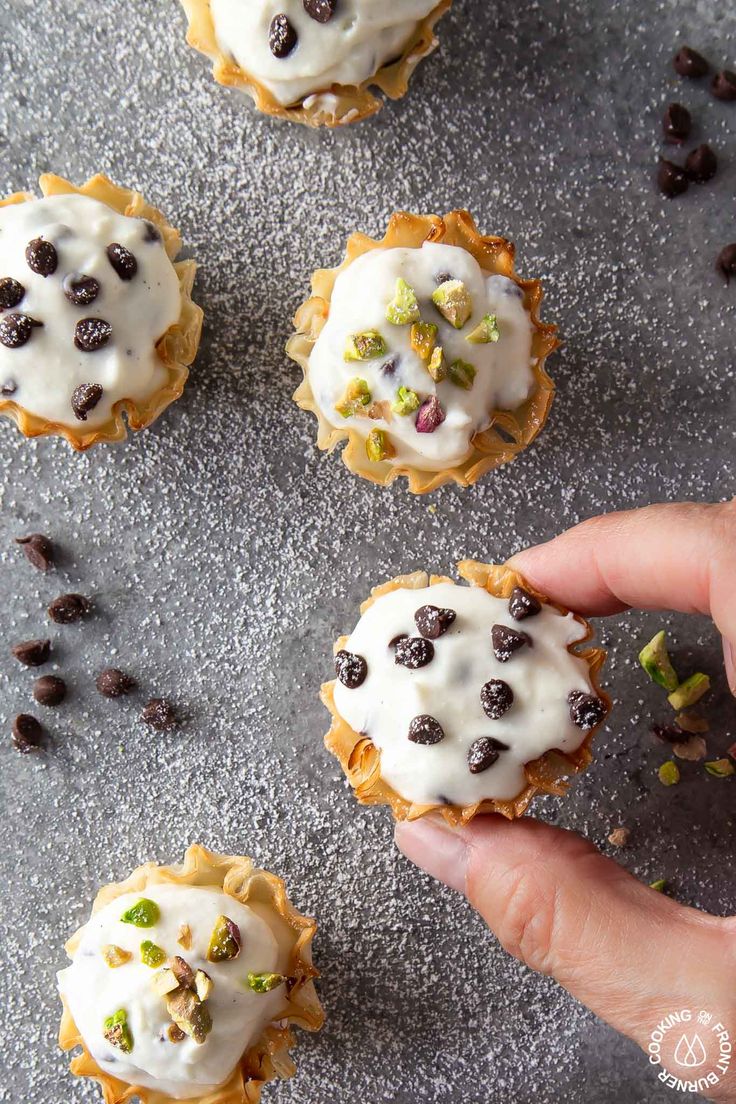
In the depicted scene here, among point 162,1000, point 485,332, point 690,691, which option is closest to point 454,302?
point 485,332

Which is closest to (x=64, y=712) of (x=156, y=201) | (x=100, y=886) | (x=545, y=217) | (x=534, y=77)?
(x=100, y=886)

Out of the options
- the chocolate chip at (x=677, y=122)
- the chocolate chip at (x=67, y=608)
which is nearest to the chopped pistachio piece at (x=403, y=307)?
the chocolate chip at (x=677, y=122)

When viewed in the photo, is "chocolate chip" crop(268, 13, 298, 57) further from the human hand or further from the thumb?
the thumb

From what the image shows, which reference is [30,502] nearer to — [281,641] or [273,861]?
[281,641]

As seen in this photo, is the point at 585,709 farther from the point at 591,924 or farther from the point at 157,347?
the point at 157,347

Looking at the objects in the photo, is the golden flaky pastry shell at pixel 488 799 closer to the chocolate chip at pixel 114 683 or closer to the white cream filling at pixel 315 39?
the chocolate chip at pixel 114 683

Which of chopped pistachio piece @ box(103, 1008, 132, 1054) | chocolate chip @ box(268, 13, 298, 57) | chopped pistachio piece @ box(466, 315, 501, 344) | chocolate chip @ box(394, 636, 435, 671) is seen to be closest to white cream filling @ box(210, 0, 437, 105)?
chocolate chip @ box(268, 13, 298, 57)

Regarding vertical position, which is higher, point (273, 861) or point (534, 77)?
point (534, 77)
